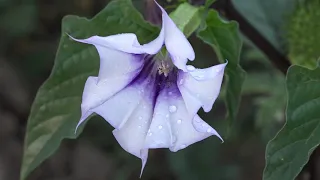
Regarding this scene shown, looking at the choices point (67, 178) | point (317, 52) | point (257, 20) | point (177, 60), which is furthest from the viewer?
point (67, 178)

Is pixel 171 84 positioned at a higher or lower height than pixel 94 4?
higher

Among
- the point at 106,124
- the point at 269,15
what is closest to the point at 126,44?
the point at 269,15

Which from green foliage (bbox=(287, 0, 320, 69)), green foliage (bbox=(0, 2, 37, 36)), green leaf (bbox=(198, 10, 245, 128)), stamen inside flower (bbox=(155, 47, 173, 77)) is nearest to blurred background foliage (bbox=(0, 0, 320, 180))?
green foliage (bbox=(0, 2, 37, 36))

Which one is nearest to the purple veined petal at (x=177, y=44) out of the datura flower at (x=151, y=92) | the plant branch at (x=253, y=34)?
the datura flower at (x=151, y=92)

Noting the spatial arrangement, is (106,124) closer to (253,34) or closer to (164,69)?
(253,34)

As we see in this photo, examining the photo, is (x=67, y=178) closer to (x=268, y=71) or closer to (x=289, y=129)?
(x=268, y=71)

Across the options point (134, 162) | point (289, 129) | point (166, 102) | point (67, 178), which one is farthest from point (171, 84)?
point (67, 178)
